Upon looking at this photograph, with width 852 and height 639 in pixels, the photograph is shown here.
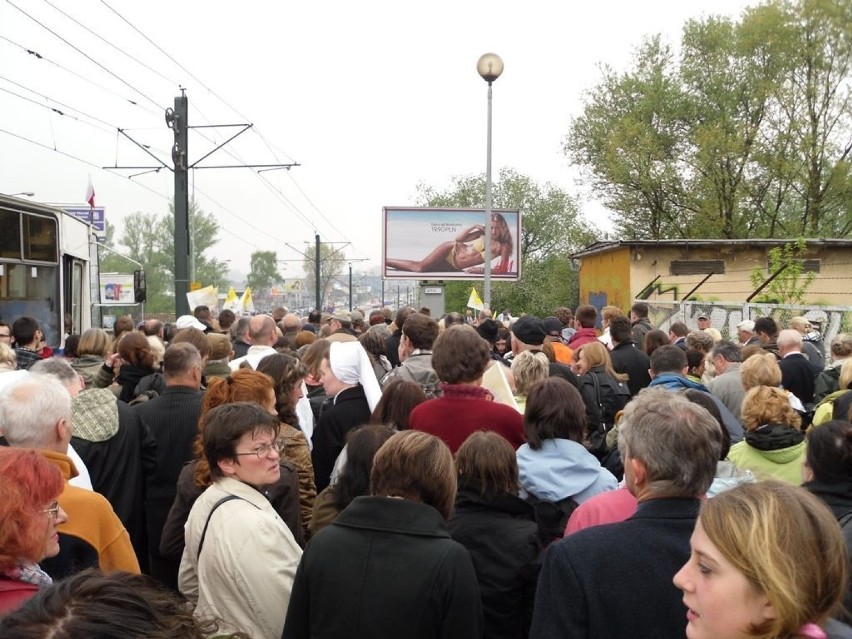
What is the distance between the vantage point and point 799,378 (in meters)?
8.52

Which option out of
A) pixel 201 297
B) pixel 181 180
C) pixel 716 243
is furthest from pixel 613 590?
pixel 716 243

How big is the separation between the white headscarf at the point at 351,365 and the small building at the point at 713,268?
21800mm

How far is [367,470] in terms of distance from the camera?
3.96m

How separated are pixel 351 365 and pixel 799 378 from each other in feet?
15.5

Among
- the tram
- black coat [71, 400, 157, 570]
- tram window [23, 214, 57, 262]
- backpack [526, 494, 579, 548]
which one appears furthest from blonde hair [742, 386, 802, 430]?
tram window [23, 214, 57, 262]

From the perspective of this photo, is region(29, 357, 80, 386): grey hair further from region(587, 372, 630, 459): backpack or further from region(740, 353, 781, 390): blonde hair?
region(740, 353, 781, 390): blonde hair

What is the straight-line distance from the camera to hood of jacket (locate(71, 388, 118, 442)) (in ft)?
17.0

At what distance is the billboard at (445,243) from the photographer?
35.4m

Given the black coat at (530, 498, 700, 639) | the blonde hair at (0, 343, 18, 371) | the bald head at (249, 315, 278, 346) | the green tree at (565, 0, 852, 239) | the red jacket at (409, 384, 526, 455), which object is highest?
the green tree at (565, 0, 852, 239)

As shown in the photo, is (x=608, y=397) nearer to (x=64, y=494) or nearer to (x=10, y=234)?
(x=64, y=494)

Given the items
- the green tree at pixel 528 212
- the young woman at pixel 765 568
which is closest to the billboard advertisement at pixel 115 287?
the green tree at pixel 528 212

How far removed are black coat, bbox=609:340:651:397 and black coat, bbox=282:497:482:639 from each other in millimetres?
6155

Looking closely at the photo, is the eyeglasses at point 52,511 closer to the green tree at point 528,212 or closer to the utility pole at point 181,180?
the utility pole at point 181,180

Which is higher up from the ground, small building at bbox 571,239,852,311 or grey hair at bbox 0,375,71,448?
small building at bbox 571,239,852,311
